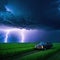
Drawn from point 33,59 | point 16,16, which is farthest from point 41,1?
point 33,59

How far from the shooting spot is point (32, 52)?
3662mm

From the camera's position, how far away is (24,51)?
3695mm

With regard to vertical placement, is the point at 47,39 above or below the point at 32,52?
above

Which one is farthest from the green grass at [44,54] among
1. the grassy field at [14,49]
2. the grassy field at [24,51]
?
the grassy field at [14,49]

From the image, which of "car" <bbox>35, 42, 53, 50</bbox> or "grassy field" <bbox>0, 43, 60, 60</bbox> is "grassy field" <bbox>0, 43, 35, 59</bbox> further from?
"car" <bbox>35, 42, 53, 50</bbox>

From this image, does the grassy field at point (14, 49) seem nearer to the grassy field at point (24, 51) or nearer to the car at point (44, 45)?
the grassy field at point (24, 51)

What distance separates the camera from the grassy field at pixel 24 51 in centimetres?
359

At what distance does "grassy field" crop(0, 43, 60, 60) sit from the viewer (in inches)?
141

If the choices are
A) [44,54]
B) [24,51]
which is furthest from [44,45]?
[24,51]

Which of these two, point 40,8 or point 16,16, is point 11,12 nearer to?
point 16,16

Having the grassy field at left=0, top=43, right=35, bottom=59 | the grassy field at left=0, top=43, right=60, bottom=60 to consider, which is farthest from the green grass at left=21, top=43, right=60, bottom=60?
the grassy field at left=0, top=43, right=35, bottom=59

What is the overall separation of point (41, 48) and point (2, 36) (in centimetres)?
92

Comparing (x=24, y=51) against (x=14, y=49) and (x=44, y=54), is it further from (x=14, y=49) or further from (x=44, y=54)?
(x=44, y=54)

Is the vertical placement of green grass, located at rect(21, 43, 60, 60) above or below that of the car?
below
